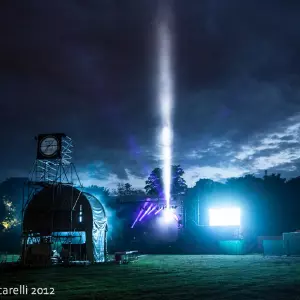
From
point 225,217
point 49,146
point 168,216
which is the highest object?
point 49,146

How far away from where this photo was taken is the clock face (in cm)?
3738

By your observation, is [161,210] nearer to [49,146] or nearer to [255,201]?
[255,201]

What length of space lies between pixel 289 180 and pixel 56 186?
4631 cm

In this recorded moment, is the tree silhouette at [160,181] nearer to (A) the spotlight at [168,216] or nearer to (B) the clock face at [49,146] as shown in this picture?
(A) the spotlight at [168,216]

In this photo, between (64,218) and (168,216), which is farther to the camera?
(168,216)

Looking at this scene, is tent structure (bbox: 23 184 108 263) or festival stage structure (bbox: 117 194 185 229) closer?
→ tent structure (bbox: 23 184 108 263)

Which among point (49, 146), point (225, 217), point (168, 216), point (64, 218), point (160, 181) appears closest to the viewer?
point (64, 218)

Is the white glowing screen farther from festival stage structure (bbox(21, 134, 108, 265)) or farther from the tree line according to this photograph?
festival stage structure (bbox(21, 134, 108, 265))

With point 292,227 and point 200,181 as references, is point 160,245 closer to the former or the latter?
point 200,181

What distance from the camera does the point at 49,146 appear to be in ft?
123

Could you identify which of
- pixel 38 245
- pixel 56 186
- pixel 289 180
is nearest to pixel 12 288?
pixel 38 245

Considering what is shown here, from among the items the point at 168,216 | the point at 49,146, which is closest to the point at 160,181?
the point at 168,216

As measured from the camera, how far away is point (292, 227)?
2454 inches

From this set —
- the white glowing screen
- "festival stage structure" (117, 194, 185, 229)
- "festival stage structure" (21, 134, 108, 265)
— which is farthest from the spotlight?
"festival stage structure" (21, 134, 108, 265)
